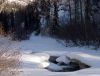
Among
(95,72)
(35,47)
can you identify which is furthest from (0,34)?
(95,72)

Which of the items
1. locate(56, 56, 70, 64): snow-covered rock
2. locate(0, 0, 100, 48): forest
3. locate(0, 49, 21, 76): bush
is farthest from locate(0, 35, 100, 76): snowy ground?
locate(0, 0, 100, 48): forest

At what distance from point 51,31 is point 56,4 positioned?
337cm

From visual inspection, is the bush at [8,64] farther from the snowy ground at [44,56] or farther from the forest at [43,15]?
the forest at [43,15]

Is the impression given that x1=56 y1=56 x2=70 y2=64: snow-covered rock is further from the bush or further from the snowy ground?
the bush

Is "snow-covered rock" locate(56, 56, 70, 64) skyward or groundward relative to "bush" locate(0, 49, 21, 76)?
groundward

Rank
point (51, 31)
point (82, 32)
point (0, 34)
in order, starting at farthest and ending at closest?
point (51, 31)
point (82, 32)
point (0, 34)

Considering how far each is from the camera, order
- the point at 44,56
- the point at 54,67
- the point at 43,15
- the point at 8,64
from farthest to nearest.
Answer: the point at 43,15 → the point at 44,56 → the point at 54,67 → the point at 8,64

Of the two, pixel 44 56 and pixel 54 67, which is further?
pixel 44 56

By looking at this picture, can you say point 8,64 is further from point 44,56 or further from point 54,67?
point 44,56

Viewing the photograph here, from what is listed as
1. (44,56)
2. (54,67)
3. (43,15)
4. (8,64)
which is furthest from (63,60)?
(43,15)

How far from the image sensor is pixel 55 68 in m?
17.0

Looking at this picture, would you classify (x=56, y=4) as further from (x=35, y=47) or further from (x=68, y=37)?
(x=35, y=47)

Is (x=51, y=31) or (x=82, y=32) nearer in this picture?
(x=82, y=32)

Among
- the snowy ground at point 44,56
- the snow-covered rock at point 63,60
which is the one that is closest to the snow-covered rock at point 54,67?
the snowy ground at point 44,56
